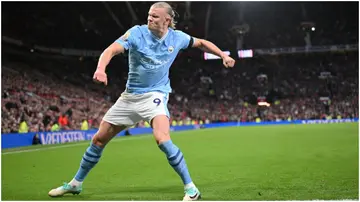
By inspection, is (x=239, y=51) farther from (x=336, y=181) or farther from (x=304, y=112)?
(x=336, y=181)

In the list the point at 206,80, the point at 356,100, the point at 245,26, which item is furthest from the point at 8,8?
the point at 356,100

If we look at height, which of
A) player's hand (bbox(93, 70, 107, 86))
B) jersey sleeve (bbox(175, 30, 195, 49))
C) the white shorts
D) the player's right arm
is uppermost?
jersey sleeve (bbox(175, 30, 195, 49))

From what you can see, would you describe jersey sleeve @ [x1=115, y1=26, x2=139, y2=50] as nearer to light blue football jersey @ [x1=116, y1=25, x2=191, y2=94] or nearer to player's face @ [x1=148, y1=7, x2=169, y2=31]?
light blue football jersey @ [x1=116, y1=25, x2=191, y2=94]

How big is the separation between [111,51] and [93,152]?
59.0 inches

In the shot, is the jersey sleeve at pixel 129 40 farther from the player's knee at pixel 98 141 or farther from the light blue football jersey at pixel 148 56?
the player's knee at pixel 98 141

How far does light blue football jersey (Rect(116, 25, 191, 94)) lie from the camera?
15.4ft

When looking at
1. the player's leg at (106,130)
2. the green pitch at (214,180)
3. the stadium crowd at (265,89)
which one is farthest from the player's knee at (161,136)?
the stadium crowd at (265,89)

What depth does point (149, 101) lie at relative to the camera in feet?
16.0

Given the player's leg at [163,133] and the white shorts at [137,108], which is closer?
the player's leg at [163,133]

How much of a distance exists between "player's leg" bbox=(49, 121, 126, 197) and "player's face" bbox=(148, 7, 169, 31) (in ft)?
4.46

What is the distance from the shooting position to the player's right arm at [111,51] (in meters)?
4.01

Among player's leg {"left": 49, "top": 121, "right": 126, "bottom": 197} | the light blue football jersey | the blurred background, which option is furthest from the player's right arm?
the blurred background

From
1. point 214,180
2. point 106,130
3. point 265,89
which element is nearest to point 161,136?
point 106,130

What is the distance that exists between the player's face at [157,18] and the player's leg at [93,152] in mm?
1360
